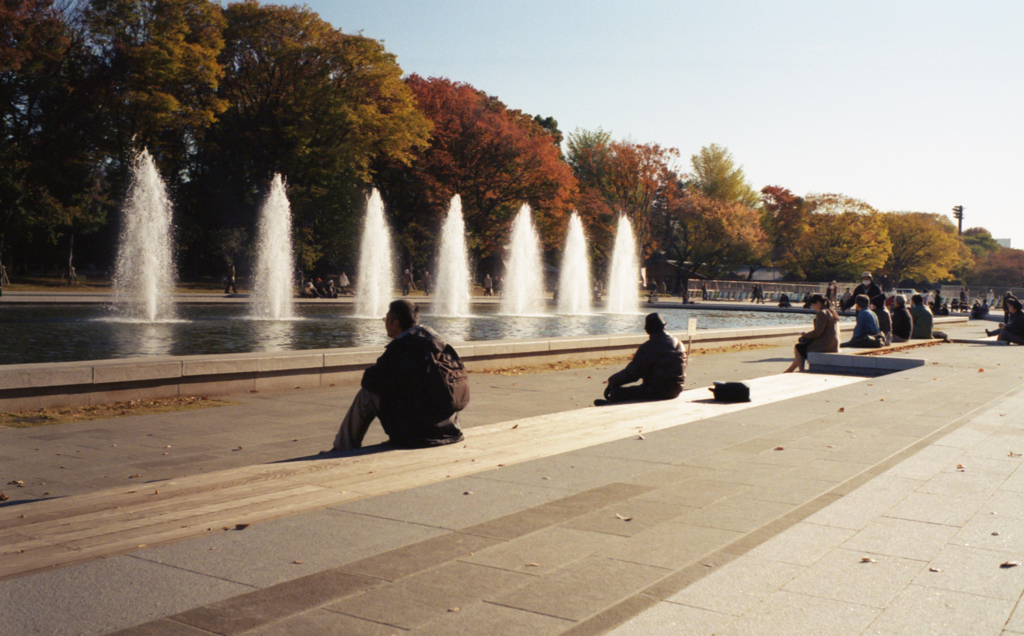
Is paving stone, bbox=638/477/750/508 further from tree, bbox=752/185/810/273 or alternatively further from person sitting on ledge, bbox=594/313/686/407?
tree, bbox=752/185/810/273

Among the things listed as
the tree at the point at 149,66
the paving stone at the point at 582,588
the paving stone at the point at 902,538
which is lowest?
the paving stone at the point at 582,588

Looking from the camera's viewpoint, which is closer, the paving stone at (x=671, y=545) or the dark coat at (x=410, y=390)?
the paving stone at (x=671, y=545)

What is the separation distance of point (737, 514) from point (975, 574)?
1.28 meters

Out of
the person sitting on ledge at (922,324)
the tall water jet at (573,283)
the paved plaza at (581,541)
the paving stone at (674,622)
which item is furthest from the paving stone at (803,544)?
the tall water jet at (573,283)

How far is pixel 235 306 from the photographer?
33.3m

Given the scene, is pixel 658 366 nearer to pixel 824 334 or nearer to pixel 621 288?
pixel 824 334

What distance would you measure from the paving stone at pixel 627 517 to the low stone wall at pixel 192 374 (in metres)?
7.02

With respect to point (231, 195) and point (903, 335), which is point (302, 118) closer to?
point (231, 195)

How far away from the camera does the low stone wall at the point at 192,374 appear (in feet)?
30.7

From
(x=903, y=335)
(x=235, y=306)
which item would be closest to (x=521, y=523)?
(x=903, y=335)

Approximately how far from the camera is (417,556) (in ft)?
13.5

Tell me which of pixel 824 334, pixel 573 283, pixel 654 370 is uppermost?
pixel 573 283

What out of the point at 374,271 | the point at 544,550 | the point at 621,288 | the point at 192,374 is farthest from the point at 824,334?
the point at 621,288

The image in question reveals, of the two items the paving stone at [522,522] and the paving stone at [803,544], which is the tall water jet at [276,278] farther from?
the paving stone at [803,544]
